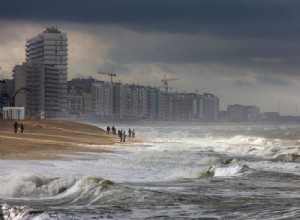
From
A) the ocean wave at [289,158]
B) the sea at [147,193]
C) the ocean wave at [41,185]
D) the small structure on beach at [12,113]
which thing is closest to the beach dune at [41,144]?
the sea at [147,193]

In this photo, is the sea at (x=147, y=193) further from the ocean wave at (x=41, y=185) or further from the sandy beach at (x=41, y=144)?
the sandy beach at (x=41, y=144)

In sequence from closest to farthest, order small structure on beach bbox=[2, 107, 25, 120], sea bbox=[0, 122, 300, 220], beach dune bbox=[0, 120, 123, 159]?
sea bbox=[0, 122, 300, 220], beach dune bbox=[0, 120, 123, 159], small structure on beach bbox=[2, 107, 25, 120]

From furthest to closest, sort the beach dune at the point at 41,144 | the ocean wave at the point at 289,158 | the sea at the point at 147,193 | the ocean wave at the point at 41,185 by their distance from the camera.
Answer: the ocean wave at the point at 289,158
the beach dune at the point at 41,144
the ocean wave at the point at 41,185
the sea at the point at 147,193

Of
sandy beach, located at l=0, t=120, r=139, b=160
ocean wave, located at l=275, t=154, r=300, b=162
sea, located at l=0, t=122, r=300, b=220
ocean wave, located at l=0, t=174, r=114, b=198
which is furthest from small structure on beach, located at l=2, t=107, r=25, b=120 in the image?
ocean wave, located at l=0, t=174, r=114, b=198

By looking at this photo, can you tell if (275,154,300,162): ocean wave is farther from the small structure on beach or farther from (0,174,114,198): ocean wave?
the small structure on beach

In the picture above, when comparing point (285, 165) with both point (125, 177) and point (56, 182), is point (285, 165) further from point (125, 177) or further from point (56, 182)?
point (56, 182)

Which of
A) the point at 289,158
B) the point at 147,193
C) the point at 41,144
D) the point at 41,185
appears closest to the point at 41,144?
the point at 41,144

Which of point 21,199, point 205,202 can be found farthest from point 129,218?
point 21,199

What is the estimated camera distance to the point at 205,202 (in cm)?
1702

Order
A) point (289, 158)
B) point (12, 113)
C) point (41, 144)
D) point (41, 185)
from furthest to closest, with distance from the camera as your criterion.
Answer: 1. point (12, 113)
2. point (41, 144)
3. point (289, 158)
4. point (41, 185)

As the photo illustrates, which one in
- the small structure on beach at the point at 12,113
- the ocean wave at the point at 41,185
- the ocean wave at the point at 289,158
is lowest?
the ocean wave at the point at 289,158

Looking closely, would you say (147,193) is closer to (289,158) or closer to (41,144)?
(289,158)

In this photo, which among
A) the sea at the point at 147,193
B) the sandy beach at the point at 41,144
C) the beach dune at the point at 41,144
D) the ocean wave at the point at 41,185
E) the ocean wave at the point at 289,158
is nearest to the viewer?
the sea at the point at 147,193

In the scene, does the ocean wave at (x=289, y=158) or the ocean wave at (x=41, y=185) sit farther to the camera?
the ocean wave at (x=289, y=158)
